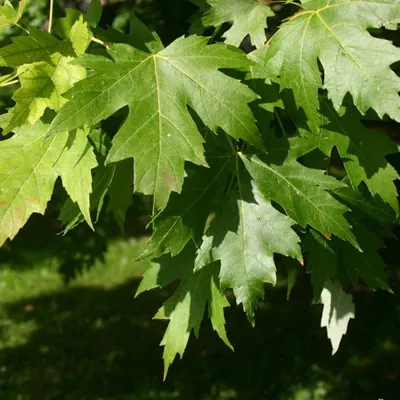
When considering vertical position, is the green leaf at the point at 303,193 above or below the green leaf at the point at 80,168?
below

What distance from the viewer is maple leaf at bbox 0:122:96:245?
1556 mm

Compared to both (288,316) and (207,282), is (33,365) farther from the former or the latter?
(207,282)

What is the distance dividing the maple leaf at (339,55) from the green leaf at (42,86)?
0.46m

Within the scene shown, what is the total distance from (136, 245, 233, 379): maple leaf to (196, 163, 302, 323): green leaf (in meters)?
0.14

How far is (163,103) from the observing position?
152cm

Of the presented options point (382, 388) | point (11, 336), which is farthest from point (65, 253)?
point (11, 336)

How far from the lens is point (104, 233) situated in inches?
123

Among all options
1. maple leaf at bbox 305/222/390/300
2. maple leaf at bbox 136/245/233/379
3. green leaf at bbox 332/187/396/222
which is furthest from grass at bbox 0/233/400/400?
green leaf at bbox 332/187/396/222

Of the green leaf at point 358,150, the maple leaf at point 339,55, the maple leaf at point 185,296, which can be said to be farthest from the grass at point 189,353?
the maple leaf at point 339,55

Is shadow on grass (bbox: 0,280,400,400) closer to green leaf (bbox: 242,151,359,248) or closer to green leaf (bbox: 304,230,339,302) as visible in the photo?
green leaf (bbox: 304,230,339,302)

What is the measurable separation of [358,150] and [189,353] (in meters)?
3.69

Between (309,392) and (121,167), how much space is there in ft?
10.6

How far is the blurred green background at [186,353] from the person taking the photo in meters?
4.67

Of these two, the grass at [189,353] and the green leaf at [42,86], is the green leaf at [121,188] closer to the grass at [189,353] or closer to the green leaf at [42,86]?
the green leaf at [42,86]
